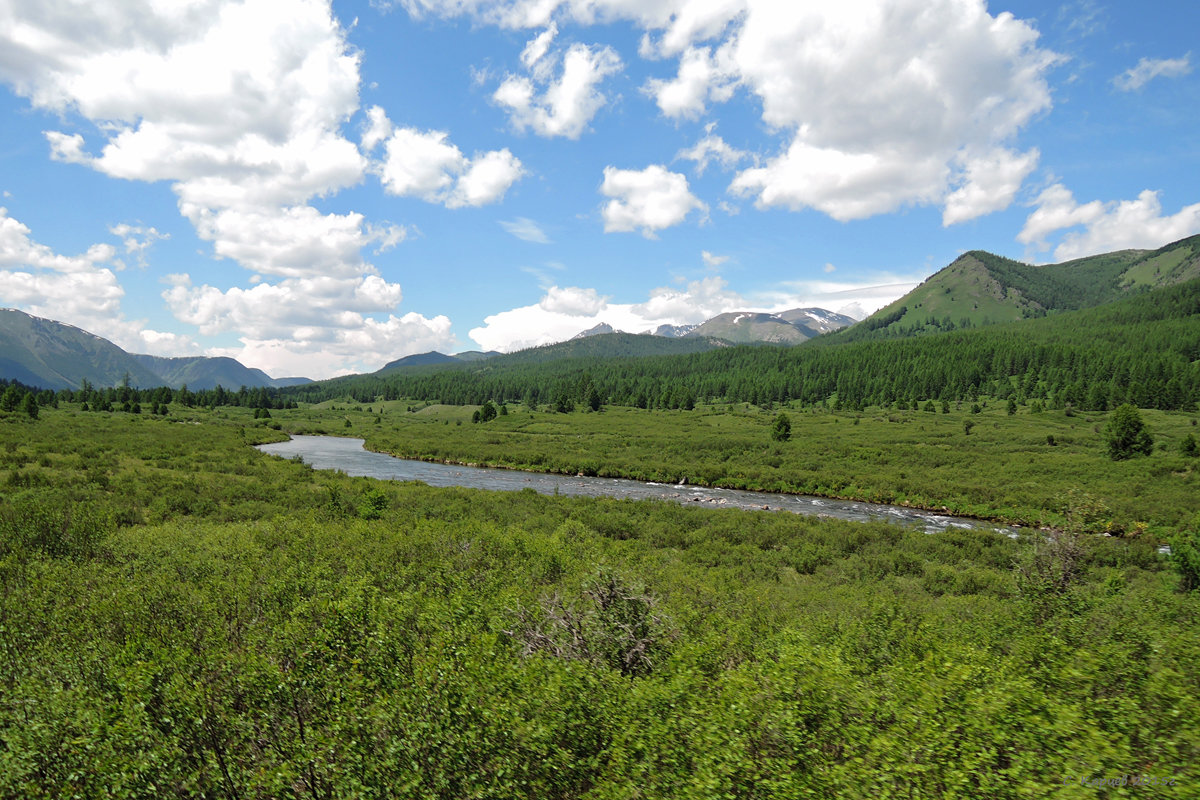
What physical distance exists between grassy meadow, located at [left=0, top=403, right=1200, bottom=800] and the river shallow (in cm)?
2065

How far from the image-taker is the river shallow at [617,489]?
164ft

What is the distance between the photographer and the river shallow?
5012 centimetres

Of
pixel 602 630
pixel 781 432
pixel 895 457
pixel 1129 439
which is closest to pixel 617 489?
pixel 895 457

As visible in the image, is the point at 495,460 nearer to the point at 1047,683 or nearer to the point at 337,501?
the point at 337,501

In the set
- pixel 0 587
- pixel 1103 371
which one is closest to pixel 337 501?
pixel 0 587

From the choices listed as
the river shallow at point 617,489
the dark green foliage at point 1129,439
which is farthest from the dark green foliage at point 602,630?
the dark green foliage at point 1129,439

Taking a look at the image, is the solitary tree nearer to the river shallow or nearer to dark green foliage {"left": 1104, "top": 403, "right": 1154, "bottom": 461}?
the river shallow

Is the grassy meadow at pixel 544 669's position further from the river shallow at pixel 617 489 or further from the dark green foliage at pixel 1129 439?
the dark green foliage at pixel 1129 439

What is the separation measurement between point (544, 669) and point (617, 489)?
53.0 metres

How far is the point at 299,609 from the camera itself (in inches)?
512

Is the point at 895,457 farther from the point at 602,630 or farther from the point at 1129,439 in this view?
the point at 602,630

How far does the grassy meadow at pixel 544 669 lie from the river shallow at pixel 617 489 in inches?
813

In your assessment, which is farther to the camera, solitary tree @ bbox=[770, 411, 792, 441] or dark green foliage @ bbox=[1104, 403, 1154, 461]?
solitary tree @ bbox=[770, 411, 792, 441]

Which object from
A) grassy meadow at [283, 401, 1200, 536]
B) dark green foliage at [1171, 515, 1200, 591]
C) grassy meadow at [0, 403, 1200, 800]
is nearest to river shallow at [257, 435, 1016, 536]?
grassy meadow at [283, 401, 1200, 536]
